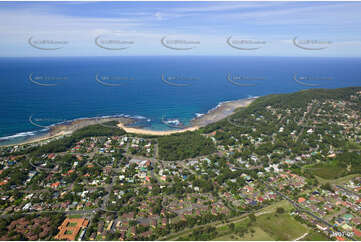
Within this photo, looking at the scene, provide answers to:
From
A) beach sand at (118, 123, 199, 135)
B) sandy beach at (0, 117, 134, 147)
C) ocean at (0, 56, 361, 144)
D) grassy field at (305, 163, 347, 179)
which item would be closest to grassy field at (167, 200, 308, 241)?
grassy field at (305, 163, 347, 179)

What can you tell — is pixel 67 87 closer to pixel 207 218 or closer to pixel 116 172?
pixel 116 172

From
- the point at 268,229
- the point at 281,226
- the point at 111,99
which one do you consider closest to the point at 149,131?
the point at 111,99

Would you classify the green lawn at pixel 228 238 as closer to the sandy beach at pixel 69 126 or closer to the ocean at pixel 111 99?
the ocean at pixel 111 99

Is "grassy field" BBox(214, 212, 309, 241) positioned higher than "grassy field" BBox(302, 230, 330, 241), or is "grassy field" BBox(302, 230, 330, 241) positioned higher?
"grassy field" BBox(302, 230, 330, 241)

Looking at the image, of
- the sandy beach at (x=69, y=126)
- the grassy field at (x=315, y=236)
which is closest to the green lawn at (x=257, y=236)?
Answer: the grassy field at (x=315, y=236)

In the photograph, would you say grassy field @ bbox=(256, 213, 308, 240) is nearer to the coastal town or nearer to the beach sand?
the coastal town

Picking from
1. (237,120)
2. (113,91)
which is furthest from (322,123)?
(113,91)

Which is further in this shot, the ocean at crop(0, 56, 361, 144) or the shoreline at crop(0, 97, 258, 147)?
the ocean at crop(0, 56, 361, 144)

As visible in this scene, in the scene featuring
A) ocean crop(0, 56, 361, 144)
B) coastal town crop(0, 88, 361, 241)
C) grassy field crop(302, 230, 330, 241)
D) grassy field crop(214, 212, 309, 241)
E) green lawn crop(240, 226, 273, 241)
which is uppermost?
ocean crop(0, 56, 361, 144)

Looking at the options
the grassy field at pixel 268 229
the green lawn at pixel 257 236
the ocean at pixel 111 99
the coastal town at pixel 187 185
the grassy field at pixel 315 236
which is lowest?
the green lawn at pixel 257 236
